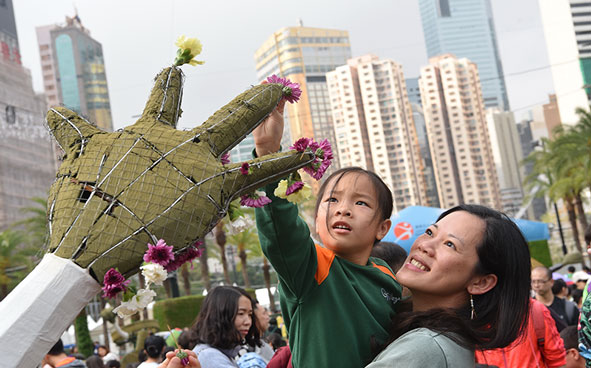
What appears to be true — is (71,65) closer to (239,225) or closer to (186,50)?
(186,50)

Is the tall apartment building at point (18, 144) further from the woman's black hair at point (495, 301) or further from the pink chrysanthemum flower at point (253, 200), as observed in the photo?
the pink chrysanthemum flower at point (253, 200)

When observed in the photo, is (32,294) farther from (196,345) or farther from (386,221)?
(196,345)

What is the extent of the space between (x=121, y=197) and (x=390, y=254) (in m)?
2.53

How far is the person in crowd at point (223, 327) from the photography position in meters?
3.42

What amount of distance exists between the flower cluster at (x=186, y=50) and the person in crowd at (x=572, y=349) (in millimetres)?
3221

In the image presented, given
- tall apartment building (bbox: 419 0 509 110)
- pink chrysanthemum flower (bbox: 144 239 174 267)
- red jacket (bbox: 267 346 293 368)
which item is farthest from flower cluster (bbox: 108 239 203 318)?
tall apartment building (bbox: 419 0 509 110)

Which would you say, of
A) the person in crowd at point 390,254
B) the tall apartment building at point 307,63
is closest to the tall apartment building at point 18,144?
the tall apartment building at point 307,63

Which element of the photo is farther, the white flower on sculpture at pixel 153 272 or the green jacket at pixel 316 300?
the green jacket at pixel 316 300

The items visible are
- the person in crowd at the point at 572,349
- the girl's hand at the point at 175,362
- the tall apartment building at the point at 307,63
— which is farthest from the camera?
the tall apartment building at the point at 307,63

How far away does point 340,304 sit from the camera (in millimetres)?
1857

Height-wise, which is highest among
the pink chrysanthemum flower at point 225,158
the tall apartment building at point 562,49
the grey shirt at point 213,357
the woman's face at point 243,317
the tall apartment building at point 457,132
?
the tall apartment building at point 562,49

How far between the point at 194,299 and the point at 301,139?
703 inches

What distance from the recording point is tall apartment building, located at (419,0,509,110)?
179m

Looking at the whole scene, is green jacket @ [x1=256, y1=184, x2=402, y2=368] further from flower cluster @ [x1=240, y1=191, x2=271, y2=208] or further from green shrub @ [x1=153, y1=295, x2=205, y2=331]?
green shrub @ [x1=153, y1=295, x2=205, y2=331]
